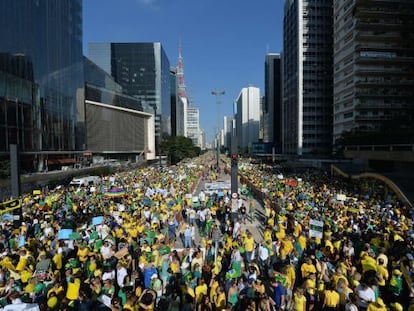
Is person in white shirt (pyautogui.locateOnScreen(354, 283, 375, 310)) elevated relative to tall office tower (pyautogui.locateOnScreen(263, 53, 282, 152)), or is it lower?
lower

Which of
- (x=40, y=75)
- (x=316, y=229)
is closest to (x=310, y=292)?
(x=316, y=229)

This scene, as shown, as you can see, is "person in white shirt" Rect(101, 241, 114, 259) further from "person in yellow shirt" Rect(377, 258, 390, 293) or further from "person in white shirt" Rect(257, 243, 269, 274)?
"person in yellow shirt" Rect(377, 258, 390, 293)

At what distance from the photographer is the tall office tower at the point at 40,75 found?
1610 inches

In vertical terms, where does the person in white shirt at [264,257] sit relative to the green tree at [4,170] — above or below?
below

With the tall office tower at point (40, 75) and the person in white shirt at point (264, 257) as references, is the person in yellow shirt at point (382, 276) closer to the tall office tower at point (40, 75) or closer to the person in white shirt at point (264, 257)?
the person in white shirt at point (264, 257)

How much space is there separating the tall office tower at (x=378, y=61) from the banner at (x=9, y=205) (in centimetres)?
5630

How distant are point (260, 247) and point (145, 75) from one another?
5329 inches

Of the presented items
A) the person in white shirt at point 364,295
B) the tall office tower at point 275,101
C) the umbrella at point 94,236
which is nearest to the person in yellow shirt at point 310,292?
the person in white shirt at point 364,295

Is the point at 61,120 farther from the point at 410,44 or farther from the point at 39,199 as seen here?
the point at 410,44

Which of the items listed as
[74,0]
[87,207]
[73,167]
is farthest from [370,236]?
[74,0]

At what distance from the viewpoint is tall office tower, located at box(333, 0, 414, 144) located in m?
57.3

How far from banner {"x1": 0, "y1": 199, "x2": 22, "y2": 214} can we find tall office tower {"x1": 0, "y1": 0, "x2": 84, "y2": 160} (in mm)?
31518

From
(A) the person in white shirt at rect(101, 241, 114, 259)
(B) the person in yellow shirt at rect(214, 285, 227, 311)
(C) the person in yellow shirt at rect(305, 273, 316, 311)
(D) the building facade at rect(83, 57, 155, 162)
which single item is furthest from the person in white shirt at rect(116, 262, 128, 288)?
(D) the building facade at rect(83, 57, 155, 162)

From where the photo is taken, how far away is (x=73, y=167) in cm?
6119
